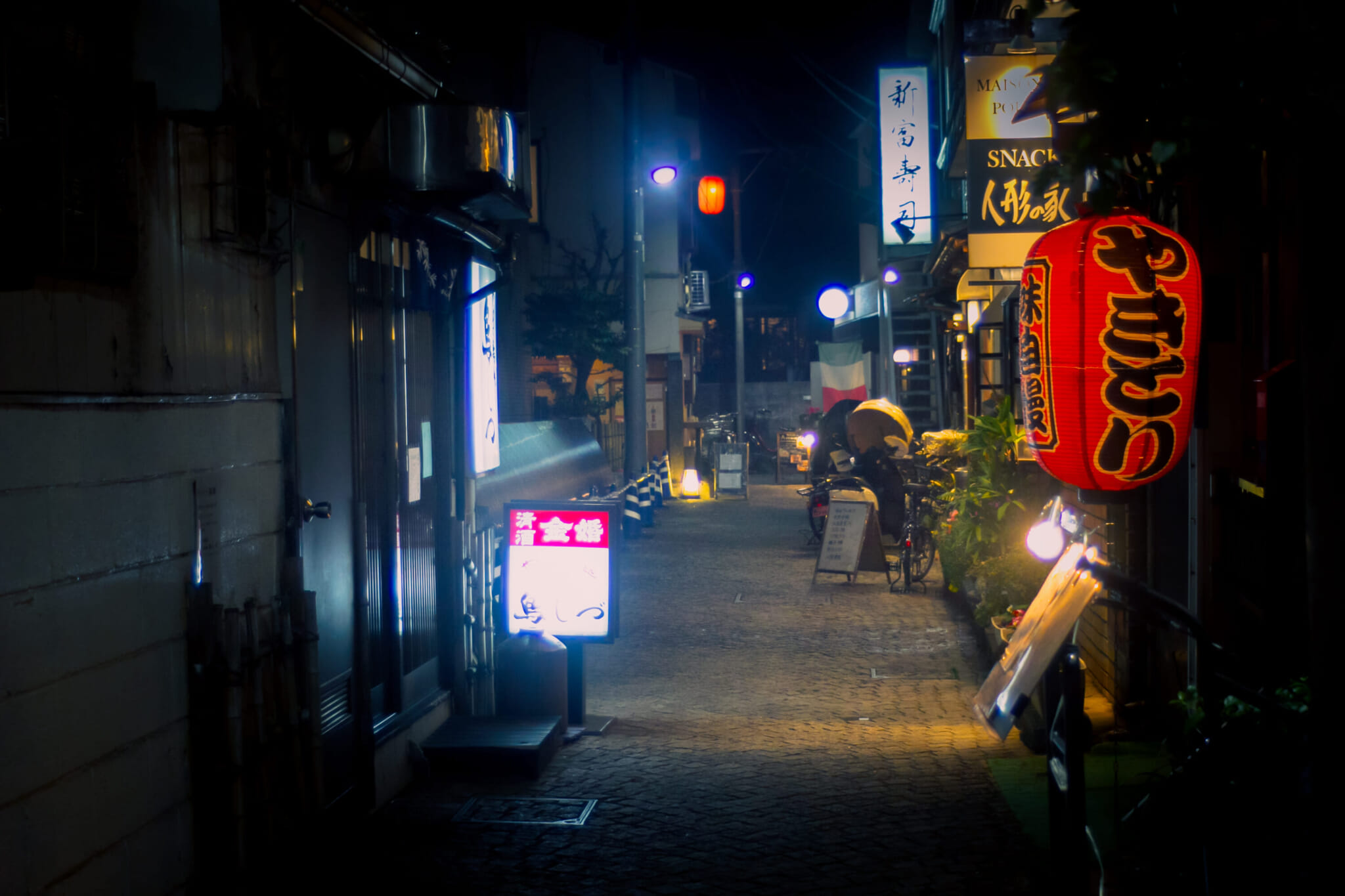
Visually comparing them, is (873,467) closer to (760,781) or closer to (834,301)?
(760,781)

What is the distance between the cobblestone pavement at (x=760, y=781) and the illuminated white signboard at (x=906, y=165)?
9.66 m

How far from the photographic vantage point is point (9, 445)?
148 inches

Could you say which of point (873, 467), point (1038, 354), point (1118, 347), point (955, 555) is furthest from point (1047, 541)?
point (873, 467)

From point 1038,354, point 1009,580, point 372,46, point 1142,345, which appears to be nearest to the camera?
point 1142,345

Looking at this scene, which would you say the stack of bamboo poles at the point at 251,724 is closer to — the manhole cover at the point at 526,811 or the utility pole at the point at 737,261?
the manhole cover at the point at 526,811

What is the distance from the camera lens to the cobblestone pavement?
19.3 ft

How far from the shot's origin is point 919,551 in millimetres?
16344

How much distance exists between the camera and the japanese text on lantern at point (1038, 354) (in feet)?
20.7

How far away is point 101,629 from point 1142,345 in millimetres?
5235

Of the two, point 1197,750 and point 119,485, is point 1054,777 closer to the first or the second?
point 1197,750

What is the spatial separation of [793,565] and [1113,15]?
14892 mm

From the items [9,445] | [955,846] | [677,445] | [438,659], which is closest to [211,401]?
[9,445]

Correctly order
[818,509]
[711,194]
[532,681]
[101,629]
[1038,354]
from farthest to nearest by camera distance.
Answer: [711,194] < [818,509] < [532,681] < [1038,354] < [101,629]

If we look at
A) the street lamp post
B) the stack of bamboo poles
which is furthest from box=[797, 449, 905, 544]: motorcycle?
the stack of bamboo poles
